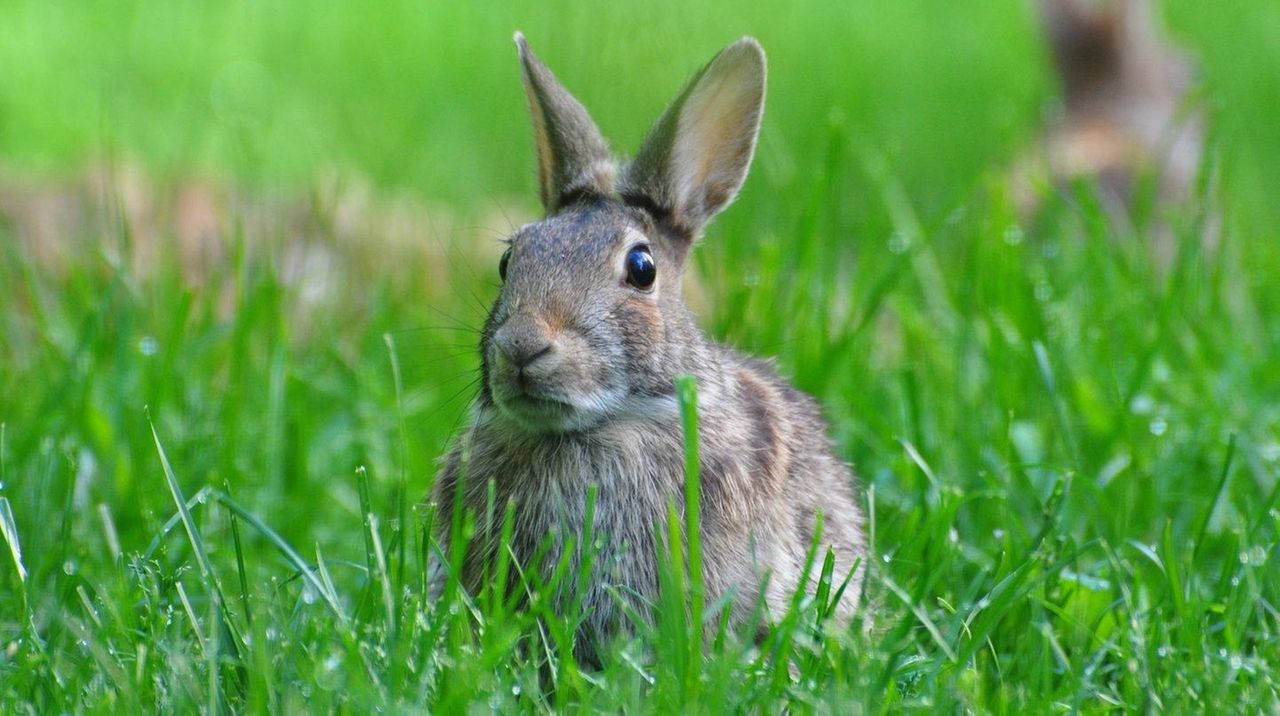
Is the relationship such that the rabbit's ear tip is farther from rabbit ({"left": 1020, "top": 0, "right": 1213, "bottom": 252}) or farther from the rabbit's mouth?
rabbit ({"left": 1020, "top": 0, "right": 1213, "bottom": 252})

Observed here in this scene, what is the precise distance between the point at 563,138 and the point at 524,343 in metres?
0.78

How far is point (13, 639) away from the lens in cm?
324

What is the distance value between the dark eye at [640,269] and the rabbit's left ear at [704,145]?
0.24 meters

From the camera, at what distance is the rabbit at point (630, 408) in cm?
323

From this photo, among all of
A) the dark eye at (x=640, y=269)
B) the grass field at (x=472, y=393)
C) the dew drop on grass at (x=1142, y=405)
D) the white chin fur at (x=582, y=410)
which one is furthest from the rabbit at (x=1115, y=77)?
the white chin fur at (x=582, y=410)

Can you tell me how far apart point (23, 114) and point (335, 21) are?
2320 mm

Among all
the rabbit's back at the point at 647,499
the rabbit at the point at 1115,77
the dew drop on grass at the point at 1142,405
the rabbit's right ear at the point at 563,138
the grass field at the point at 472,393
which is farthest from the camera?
the rabbit at the point at 1115,77

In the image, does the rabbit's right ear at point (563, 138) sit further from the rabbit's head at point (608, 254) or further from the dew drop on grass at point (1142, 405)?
the dew drop on grass at point (1142, 405)

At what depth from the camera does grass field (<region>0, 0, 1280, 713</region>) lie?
2.93 m

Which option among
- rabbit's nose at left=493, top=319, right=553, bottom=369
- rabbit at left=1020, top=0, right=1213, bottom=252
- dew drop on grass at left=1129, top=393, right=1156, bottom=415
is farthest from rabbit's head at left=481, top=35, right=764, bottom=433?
rabbit at left=1020, top=0, right=1213, bottom=252

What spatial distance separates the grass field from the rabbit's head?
1.10 ft

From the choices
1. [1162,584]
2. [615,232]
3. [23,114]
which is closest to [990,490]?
[1162,584]

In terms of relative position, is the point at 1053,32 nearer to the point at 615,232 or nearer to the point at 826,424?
the point at 826,424

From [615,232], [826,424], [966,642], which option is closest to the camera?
[966,642]
